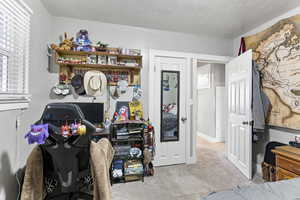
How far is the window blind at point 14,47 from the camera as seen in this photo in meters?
1.36

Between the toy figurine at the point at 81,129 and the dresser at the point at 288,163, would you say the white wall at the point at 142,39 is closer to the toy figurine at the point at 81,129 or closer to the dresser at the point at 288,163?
the toy figurine at the point at 81,129

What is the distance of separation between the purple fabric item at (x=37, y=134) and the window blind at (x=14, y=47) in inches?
20.6

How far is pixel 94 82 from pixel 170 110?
1.47 m

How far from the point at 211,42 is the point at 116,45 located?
6.39 ft

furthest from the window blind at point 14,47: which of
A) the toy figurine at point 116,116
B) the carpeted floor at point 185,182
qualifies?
the carpeted floor at point 185,182

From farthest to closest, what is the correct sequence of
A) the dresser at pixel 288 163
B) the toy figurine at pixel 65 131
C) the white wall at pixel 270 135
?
the white wall at pixel 270 135
the dresser at pixel 288 163
the toy figurine at pixel 65 131

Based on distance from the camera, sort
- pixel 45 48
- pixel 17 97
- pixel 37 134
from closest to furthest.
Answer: pixel 37 134
pixel 17 97
pixel 45 48

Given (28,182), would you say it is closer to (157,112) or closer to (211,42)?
(157,112)

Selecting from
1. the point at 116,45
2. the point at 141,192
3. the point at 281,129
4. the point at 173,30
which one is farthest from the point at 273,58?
the point at 141,192

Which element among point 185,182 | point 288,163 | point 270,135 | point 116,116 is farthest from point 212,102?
point 116,116

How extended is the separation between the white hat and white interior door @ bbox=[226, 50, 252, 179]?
2.31m

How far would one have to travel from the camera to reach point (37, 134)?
1.12 m

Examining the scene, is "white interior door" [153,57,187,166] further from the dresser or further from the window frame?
the window frame

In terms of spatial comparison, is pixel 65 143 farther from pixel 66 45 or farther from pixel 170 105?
pixel 170 105
